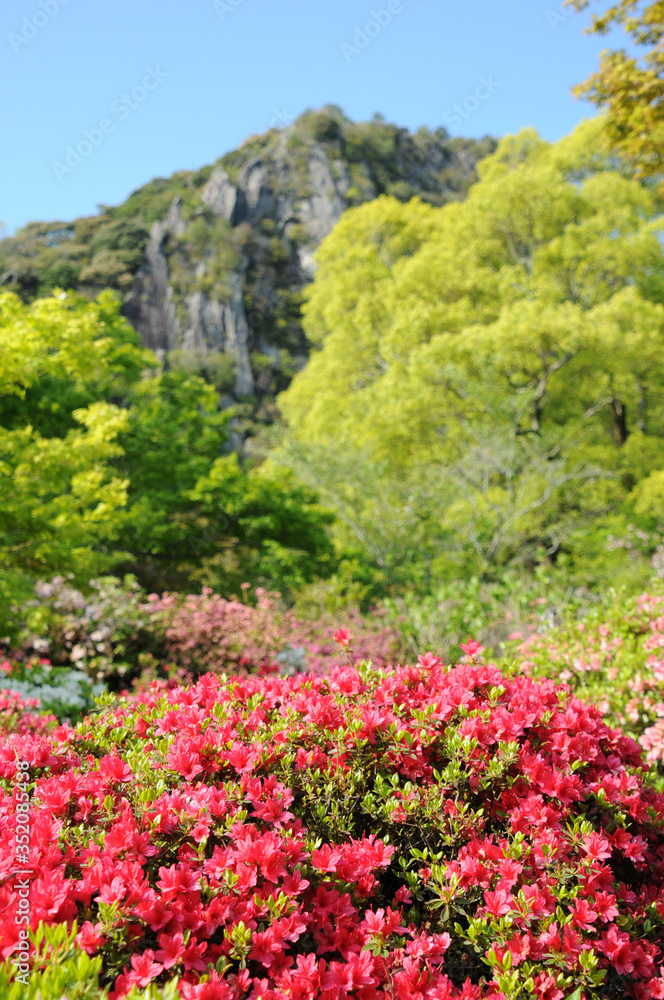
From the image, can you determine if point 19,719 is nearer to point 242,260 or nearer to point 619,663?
point 619,663

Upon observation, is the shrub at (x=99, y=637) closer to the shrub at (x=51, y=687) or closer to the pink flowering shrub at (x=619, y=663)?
the shrub at (x=51, y=687)

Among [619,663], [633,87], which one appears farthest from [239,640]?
[633,87]

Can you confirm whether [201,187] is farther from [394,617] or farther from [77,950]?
[77,950]

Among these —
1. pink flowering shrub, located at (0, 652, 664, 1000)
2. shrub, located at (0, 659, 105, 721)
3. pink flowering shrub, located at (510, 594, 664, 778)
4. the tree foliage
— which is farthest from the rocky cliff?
pink flowering shrub, located at (0, 652, 664, 1000)

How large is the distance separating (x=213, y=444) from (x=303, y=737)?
8.37 metres

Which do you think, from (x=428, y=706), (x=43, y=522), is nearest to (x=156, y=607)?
(x=43, y=522)

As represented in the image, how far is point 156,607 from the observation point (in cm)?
598

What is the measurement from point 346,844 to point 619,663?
7.75 ft

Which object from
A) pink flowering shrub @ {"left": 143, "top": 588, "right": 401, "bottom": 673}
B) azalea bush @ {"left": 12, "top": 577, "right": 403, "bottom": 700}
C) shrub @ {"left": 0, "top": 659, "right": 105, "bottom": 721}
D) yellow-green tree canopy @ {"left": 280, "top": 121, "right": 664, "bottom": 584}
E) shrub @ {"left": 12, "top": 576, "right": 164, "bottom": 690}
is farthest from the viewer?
yellow-green tree canopy @ {"left": 280, "top": 121, "right": 664, "bottom": 584}

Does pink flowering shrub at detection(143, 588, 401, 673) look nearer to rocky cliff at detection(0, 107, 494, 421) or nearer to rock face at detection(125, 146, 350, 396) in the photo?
rocky cliff at detection(0, 107, 494, 421)

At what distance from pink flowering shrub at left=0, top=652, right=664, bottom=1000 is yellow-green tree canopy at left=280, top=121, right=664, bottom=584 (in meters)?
5.91

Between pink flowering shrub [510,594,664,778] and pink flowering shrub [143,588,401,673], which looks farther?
pink flowering shrub [143,588,401,673]

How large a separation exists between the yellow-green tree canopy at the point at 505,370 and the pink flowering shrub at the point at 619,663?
387 cm

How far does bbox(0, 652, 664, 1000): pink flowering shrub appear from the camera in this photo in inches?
49.6
